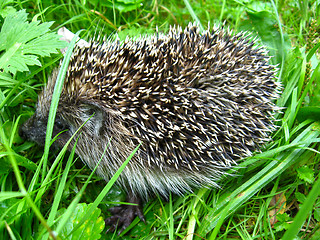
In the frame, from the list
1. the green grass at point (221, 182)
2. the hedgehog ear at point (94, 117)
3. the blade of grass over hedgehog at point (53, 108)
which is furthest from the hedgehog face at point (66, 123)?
the blade of grass over hedgehog at point (53, 108)

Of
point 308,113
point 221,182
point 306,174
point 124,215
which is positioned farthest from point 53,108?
point 308,113

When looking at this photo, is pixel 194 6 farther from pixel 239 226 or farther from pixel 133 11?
pixel 239 226

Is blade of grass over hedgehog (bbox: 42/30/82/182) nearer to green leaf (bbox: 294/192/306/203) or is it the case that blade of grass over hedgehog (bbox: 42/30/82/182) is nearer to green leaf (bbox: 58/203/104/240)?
green leaf (bbox: 58/203/104/240)

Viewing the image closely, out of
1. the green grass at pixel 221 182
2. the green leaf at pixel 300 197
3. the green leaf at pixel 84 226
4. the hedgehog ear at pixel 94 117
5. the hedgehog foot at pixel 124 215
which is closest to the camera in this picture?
the green leaf at pixel 84 226

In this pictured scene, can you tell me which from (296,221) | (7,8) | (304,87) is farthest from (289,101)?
(7,8)

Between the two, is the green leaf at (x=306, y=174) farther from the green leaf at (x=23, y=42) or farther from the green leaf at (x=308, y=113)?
the green leaf at (x=23, y=42)

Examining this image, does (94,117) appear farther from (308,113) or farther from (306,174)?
(308,113)

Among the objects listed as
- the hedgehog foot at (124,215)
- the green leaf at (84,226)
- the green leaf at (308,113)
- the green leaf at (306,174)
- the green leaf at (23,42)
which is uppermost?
the green leaf at (23,42)
